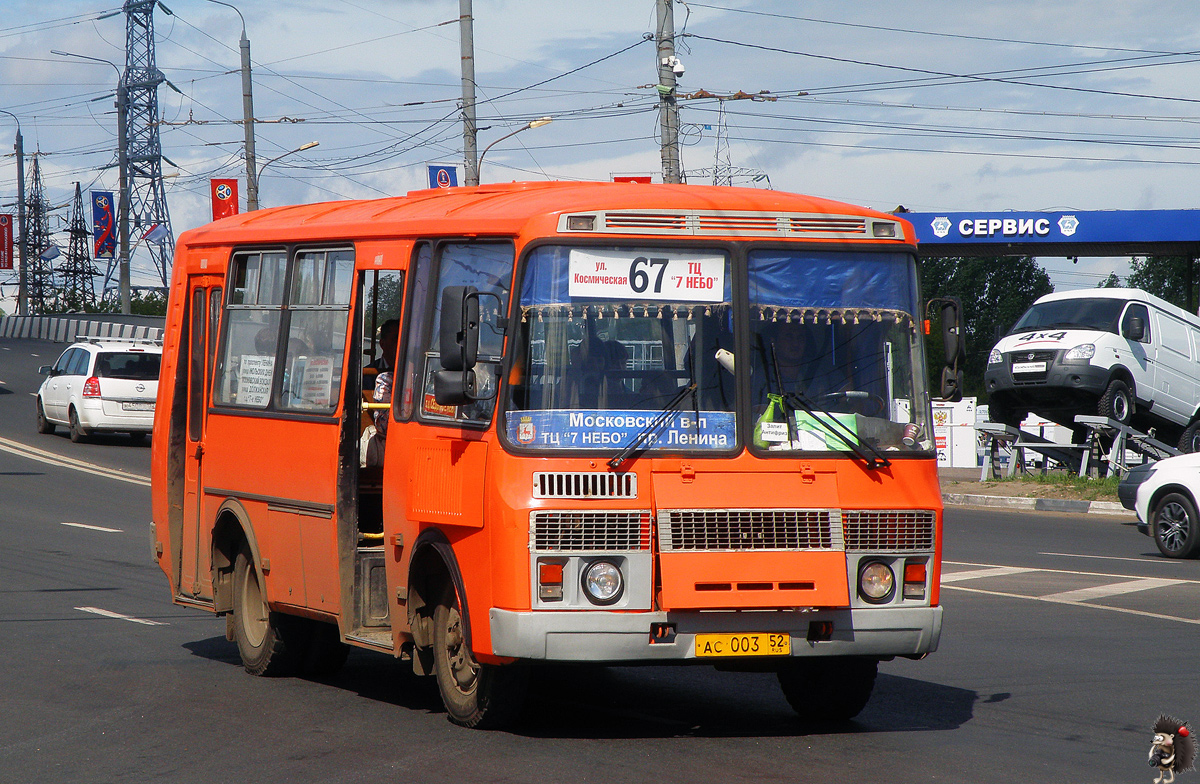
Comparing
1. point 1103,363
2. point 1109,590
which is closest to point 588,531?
point 1109,590

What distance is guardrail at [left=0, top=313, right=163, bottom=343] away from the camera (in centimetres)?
4991

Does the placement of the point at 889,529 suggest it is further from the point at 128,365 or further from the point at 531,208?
the point at 128,365

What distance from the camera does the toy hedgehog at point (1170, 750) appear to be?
242 inches

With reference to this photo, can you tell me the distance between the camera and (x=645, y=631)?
21.8 ft

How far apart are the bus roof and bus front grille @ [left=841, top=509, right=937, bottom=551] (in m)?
1.40

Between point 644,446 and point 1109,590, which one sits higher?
point 644,446

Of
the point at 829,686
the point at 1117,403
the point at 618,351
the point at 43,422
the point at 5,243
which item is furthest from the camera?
the point at 5,243

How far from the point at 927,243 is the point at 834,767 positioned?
31719 millimetres

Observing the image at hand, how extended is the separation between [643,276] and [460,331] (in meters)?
0.90

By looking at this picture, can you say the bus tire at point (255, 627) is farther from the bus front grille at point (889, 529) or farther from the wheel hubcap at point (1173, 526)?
the wheel hubcap at point (1173, 526)

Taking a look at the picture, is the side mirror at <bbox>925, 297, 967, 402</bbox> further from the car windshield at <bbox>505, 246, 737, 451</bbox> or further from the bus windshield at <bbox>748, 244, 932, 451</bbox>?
the car windshield at <bbox>505, 246, 737, 451</bbox>

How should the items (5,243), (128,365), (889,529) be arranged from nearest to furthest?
1. (889,529)
2. (128,365)
3. (5,243)

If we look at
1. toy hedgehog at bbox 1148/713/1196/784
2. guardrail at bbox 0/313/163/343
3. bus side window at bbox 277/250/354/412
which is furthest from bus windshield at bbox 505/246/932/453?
guardrail at bbox 0/313/163/343

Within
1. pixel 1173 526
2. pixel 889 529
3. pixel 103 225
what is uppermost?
pixel 103 225
